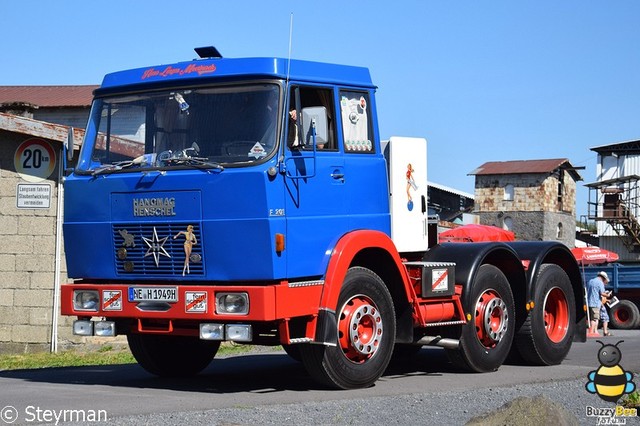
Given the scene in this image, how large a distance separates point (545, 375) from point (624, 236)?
168 ft

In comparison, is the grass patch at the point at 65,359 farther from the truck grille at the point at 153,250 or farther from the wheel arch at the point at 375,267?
the wheel arch at the point at 375,267

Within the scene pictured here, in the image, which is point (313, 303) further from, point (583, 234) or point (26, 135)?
point (583, 234)

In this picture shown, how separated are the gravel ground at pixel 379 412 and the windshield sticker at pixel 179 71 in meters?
3.24

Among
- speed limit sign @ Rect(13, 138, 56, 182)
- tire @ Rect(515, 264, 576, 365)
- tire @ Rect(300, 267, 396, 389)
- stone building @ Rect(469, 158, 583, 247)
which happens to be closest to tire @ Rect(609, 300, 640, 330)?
tire @ Rect(515, 264, 576, 365)

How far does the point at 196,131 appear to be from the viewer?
9.99 meters

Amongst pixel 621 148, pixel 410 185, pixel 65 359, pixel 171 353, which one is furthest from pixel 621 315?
pixel 621 148

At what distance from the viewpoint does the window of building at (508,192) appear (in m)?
65.2

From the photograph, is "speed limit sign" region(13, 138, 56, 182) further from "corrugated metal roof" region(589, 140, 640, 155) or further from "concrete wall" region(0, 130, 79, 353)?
"corrugated metal roof" region(589, 140, 640, 155)

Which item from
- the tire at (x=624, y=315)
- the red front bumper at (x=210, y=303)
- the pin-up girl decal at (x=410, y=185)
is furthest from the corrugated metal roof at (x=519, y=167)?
the red front bumper at (x=210, y=303)

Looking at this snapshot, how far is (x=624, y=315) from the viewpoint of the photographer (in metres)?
28.7

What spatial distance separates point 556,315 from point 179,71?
20.9ft

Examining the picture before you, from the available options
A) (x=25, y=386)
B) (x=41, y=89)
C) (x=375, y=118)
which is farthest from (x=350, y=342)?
(x=41, y=89)

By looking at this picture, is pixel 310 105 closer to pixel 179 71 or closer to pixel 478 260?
pixel 179 71

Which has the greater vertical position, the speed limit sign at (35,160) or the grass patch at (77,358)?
the speed limit sign at (35,160)
